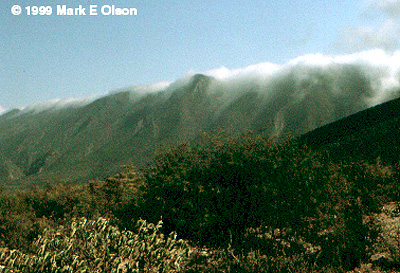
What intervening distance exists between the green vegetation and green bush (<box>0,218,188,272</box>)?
2cm

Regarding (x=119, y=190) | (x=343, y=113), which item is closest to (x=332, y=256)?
(x=119, y=190)

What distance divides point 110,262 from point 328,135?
46.6 meters

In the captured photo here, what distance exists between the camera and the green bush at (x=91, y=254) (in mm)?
5480

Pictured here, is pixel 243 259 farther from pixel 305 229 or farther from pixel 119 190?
pixel 119 190

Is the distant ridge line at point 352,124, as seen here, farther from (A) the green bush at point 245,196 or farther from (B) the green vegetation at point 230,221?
(A) the green bush at point 245,196

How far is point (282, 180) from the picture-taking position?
10.5m

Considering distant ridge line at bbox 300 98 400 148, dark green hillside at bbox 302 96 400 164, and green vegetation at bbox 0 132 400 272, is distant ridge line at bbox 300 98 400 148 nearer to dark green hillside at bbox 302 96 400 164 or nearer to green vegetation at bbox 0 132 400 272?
dark green hillside at bbox 302 96 400 164

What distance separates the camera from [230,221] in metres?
10.3

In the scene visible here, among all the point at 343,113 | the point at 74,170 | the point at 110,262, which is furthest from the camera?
the point at 74,170

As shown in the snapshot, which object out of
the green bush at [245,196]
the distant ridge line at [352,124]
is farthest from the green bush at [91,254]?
the distant ridge line at [352,124]

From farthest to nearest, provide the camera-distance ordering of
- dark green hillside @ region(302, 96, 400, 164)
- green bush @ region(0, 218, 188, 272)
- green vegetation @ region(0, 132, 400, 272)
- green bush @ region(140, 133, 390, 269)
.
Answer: dark green hillside @ region(302, 96, 400, 164) < green bush @ region(140, 133, 390, 269) < green vegetation @ region(0, 132, 400, 272) < green bush @ region(0, 218, 188, 272)

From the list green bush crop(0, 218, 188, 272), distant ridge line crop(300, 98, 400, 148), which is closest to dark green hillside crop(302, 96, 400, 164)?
distant ridge line crop(300, 98, 400, 148)

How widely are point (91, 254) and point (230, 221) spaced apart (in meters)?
5.11

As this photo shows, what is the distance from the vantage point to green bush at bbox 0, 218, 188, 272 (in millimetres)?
5480
